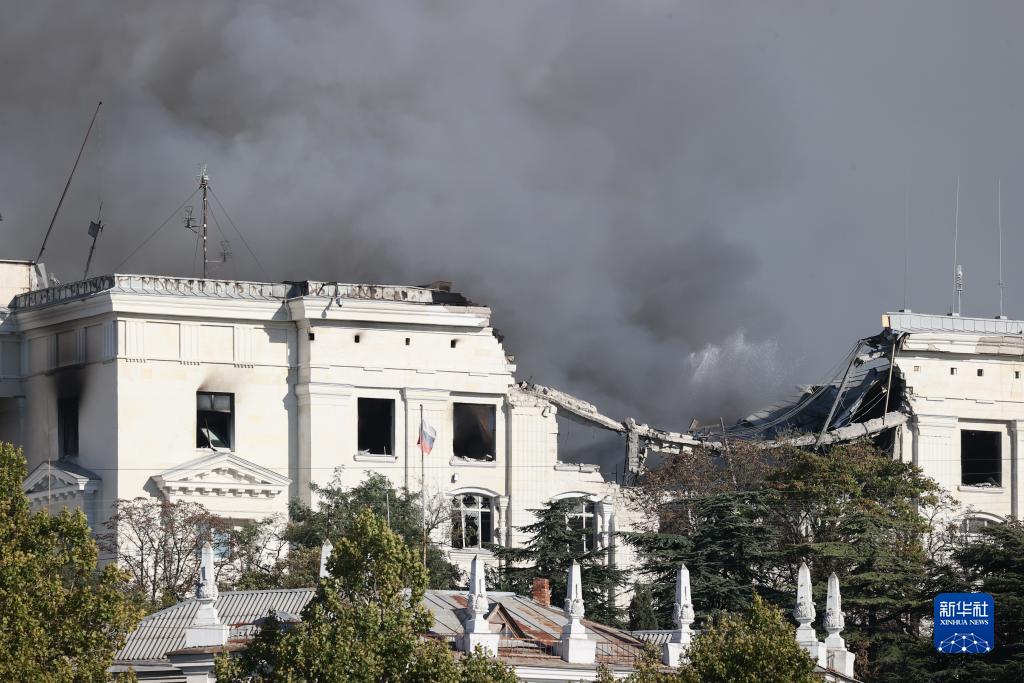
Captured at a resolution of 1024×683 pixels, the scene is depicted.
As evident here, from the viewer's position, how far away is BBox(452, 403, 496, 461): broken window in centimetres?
14525

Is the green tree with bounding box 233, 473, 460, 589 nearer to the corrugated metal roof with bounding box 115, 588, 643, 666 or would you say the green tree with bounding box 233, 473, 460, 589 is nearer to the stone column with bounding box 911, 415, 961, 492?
the corrugated metal roof with bounding box 115, 588, 643, 666

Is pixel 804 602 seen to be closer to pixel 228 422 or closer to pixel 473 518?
pixel 473 518

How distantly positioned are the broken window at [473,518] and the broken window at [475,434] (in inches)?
73.4

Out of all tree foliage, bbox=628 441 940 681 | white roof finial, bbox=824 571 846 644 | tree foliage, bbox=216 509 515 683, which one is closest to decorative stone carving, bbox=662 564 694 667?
white roof finial, bbox=824 571 846 644

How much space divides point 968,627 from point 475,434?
3587cm

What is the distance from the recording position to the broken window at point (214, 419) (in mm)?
140250

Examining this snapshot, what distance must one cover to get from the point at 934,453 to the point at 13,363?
131ft

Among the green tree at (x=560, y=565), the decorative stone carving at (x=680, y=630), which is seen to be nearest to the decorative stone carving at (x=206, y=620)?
the decorative stone carving at (x=680, y=630)

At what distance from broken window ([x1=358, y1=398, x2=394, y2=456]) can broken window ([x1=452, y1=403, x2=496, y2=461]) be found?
11.0 ft

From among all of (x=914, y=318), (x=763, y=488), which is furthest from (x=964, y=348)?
(x=763, y=488)

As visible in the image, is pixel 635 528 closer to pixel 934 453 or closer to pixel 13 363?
pixel 934 453

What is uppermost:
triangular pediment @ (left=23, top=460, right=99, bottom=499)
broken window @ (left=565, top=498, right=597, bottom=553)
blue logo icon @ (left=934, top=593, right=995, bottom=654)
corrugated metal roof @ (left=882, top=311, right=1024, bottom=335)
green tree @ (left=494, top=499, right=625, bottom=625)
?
corrugated metal roof @ (left=882, top=311, right=1024, bottom=335)

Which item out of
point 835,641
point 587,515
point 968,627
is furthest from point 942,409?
point 835,641

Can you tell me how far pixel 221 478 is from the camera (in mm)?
138500
